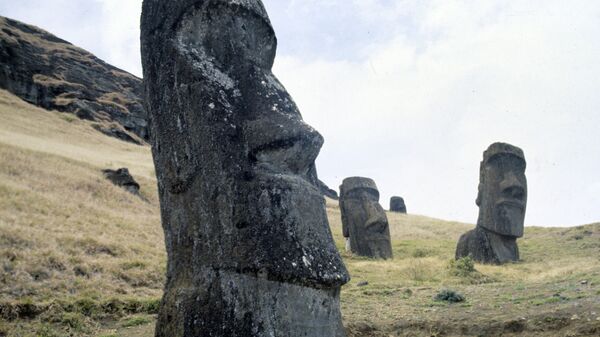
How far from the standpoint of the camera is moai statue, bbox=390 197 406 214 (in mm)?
58781

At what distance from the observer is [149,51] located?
5.51 m

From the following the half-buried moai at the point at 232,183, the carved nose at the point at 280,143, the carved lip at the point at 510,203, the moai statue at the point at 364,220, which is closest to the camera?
the half-buried moai at the point at 232,183

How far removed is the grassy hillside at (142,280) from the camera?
834 centimetres

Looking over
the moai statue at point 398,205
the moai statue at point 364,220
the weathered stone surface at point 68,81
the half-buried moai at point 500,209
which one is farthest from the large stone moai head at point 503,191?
the weathered stone surface at point 68,81

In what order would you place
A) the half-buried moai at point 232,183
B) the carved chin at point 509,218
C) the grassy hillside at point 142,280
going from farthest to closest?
the carved chin at point 509,218 < the grassy hillside at point 142,280 < the half-buried moai at point 232,183

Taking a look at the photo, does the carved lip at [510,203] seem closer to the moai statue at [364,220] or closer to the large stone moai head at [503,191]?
the large stone moai head at [503,191]

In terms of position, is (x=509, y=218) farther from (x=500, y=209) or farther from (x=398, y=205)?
(x=398, y=205)

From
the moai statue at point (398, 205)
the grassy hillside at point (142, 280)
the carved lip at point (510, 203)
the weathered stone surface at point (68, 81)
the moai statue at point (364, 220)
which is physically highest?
the weathered stone surface at point (68, 81)

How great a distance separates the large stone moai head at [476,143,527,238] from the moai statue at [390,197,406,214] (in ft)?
123

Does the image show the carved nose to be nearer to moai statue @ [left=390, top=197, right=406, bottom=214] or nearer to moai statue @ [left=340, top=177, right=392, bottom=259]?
moai statue @ [left=340, top=177, right=392, bottom=259]

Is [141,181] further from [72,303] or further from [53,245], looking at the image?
[72,303]

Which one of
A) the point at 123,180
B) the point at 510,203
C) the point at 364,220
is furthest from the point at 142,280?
the point at 123,180

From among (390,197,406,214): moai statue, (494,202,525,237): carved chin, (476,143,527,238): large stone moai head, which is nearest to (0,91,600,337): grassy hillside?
(494,202,525,237): carved chin

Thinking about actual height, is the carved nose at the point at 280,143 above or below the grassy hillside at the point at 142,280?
above
